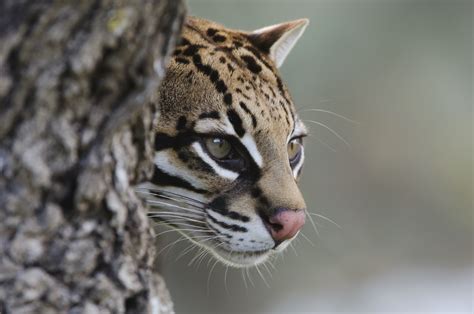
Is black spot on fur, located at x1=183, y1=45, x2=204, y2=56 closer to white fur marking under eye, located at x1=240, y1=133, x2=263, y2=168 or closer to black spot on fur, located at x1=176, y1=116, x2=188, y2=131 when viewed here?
black spot on fur, located at x1=176, y1=116, x2=188, y2=131

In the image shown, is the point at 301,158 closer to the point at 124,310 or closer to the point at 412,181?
Result: the point at 124,310

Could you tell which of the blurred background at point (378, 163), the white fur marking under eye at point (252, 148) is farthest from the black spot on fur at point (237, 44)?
the blurred background at point (378, 163)

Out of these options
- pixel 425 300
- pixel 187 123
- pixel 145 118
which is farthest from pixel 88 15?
pixel 425 300

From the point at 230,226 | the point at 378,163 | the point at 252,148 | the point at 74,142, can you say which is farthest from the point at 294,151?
the point at 378,163

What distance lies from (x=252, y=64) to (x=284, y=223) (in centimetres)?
87

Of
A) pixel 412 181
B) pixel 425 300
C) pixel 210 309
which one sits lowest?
pixel 210 309

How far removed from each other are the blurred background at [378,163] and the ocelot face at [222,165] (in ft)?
21.4

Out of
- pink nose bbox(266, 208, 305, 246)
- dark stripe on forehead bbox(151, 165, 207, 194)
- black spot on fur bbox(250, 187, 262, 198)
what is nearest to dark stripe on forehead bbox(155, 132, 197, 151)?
dark stripe on forehead bbox(151, 165, 207, 194)

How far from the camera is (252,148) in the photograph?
11.9 ft

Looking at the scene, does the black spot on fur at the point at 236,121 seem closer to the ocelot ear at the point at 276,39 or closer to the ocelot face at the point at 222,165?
the ocelot face at the point at 222,165

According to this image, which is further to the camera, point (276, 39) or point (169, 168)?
point (276, 39)

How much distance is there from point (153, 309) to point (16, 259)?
1.65 feet

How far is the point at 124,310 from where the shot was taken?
2.42m

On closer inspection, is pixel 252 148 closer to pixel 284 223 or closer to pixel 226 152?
pixel 226 152
